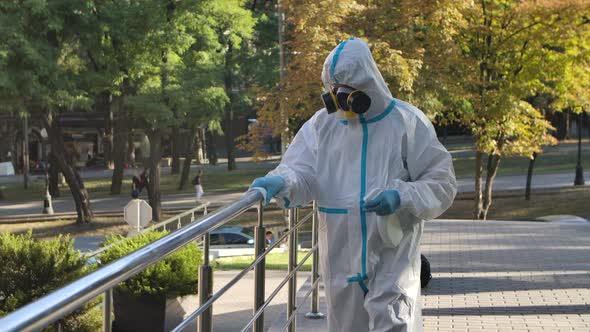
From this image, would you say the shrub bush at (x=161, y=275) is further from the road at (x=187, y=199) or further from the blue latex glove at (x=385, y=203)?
the road at (x=187, y=199)

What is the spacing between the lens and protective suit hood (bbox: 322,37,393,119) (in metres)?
3.84

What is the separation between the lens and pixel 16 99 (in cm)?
2873

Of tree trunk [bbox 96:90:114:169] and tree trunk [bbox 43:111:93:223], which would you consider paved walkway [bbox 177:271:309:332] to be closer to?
tree trunk [bbox 43:111:93:223]

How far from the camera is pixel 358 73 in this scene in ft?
12.6

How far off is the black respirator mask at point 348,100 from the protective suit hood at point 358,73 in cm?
5

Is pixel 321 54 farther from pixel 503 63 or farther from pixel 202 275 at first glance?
pixel 202 275

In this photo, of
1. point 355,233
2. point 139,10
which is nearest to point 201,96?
point 139,10

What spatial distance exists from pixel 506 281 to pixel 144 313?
391 centimetres

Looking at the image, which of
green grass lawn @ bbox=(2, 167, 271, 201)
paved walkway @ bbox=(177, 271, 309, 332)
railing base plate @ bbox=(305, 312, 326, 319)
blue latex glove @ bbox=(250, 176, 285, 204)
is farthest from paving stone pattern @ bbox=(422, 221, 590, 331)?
green grass lawn @ bbox=(2, 167, 271, 201)

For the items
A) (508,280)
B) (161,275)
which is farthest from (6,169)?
(508,280)

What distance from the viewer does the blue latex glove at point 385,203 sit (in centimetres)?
361

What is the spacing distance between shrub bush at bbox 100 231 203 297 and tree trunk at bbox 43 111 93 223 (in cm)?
2234

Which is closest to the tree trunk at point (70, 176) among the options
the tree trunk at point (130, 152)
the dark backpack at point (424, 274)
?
the tree trunk at point (130, 152)

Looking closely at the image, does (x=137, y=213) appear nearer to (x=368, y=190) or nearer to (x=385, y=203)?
(x=368, y=190)
